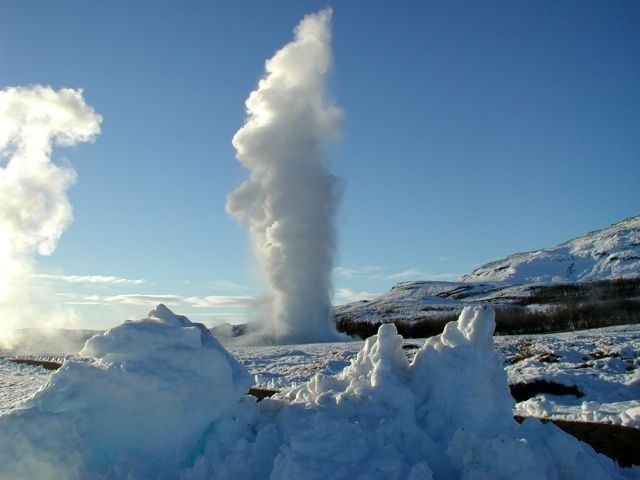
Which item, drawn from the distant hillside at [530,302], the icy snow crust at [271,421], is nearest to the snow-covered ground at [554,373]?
the icy snow crust at [271,421]

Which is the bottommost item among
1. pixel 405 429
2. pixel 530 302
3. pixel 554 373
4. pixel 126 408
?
pixel 554 373

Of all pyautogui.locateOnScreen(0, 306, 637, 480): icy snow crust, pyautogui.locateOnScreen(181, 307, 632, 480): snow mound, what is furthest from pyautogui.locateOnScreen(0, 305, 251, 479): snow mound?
pyautogui.locateOnScreen(181, 307, 632, 480): snow mound

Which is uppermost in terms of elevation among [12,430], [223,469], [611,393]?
[12,430]

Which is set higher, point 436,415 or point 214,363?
point 214,363

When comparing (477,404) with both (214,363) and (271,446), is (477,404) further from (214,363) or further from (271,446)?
(214,363)

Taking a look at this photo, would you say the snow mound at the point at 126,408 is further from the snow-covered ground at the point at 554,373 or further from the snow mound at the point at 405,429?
the snow-covered ground at the point at 554,373

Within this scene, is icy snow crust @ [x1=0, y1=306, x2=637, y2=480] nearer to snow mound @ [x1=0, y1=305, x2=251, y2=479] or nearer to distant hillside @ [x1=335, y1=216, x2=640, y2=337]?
snow mound @ [x1=0, y1=305, x2=251, y2=479]

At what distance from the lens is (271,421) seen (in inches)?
384

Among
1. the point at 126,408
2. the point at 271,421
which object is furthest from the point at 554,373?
the point at 126,408

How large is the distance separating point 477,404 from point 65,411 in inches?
268

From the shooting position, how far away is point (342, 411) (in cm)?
921

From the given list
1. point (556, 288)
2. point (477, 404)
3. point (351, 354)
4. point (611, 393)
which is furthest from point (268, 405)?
point (556, 288)

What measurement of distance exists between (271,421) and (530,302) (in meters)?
111

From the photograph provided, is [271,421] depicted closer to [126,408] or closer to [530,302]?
[126,408]
